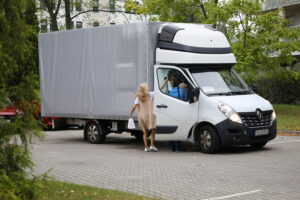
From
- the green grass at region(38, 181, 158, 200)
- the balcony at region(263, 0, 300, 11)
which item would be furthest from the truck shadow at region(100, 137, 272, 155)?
the balcony at region(263, 0, 300, 11)

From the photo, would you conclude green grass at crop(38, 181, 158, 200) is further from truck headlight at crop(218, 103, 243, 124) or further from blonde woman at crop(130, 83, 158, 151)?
blonde woman at crop(130, 83, 158, 151)

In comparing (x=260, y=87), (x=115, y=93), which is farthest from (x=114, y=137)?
(x=260, y=87)

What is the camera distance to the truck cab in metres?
13.5

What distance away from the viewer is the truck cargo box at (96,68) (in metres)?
15.0

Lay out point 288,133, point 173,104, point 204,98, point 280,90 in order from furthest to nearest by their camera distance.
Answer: point 280,90 → point 288,133 → point 173,104 → point 204,98

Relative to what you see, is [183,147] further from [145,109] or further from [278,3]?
[278,3]

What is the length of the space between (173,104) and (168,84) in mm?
567

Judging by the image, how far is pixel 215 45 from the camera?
49.1 ft

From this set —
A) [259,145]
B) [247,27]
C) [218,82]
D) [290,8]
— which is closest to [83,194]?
[218,82]

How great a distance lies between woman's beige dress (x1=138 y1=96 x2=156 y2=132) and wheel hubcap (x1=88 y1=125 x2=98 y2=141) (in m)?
2.82

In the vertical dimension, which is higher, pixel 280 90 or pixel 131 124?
pixel 131 124

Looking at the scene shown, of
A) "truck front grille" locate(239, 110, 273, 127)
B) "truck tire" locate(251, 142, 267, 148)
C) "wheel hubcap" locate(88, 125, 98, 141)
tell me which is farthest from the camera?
"wheel hubcap" locate(88, 125, 98, 141)

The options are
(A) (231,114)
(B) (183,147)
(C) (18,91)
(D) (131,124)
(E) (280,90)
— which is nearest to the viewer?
(C) (18,91)

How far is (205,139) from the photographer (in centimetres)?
1388
